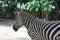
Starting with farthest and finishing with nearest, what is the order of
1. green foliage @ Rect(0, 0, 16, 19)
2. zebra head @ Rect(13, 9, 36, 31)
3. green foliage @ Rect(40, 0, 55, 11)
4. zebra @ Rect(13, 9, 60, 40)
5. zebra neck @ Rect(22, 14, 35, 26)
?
green foliage @ Rect(0, 0, 16, 19) → green foliage @ Rect(40, 0, 55, 11) → zebra head @ Rect(13, 9, 36, 31) → zebra neck @ Rect(22, 14, 35, 26) → zebra @ Rect(13, 9, 60, 40)

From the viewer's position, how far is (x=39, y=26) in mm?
4047

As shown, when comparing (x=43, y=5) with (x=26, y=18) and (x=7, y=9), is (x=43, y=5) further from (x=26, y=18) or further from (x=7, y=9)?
(x=7, y=9)

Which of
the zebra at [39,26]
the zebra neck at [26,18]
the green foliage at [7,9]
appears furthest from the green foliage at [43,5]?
the green foliage at [7,9]

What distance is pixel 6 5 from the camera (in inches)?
428

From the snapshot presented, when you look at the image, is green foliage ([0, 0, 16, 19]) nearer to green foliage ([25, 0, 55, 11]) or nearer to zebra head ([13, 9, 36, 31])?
green foliage ([25, 0, 55, 11])

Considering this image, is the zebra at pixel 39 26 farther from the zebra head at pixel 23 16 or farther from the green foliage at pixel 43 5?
the green foliage at pixel 43 5

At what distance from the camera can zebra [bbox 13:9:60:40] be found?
3493 millimetres

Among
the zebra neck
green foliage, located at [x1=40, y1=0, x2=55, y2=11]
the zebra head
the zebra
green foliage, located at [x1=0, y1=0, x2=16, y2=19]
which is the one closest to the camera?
the zebra

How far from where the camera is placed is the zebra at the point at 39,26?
3.49 metres

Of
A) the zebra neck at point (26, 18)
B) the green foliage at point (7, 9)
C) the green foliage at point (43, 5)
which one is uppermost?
the zebra neck at point (26, 18)

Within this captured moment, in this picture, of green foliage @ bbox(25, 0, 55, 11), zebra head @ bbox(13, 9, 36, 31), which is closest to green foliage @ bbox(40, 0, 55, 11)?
green foliage @ bbox(25, 0, 55, 11)

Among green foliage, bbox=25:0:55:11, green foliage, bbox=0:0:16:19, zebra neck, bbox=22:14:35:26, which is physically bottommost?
green foliage, bbox=0:0:16:19

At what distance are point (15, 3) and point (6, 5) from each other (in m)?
0.57

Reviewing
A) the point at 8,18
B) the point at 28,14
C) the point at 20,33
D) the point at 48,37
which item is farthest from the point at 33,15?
the point at 8,18
